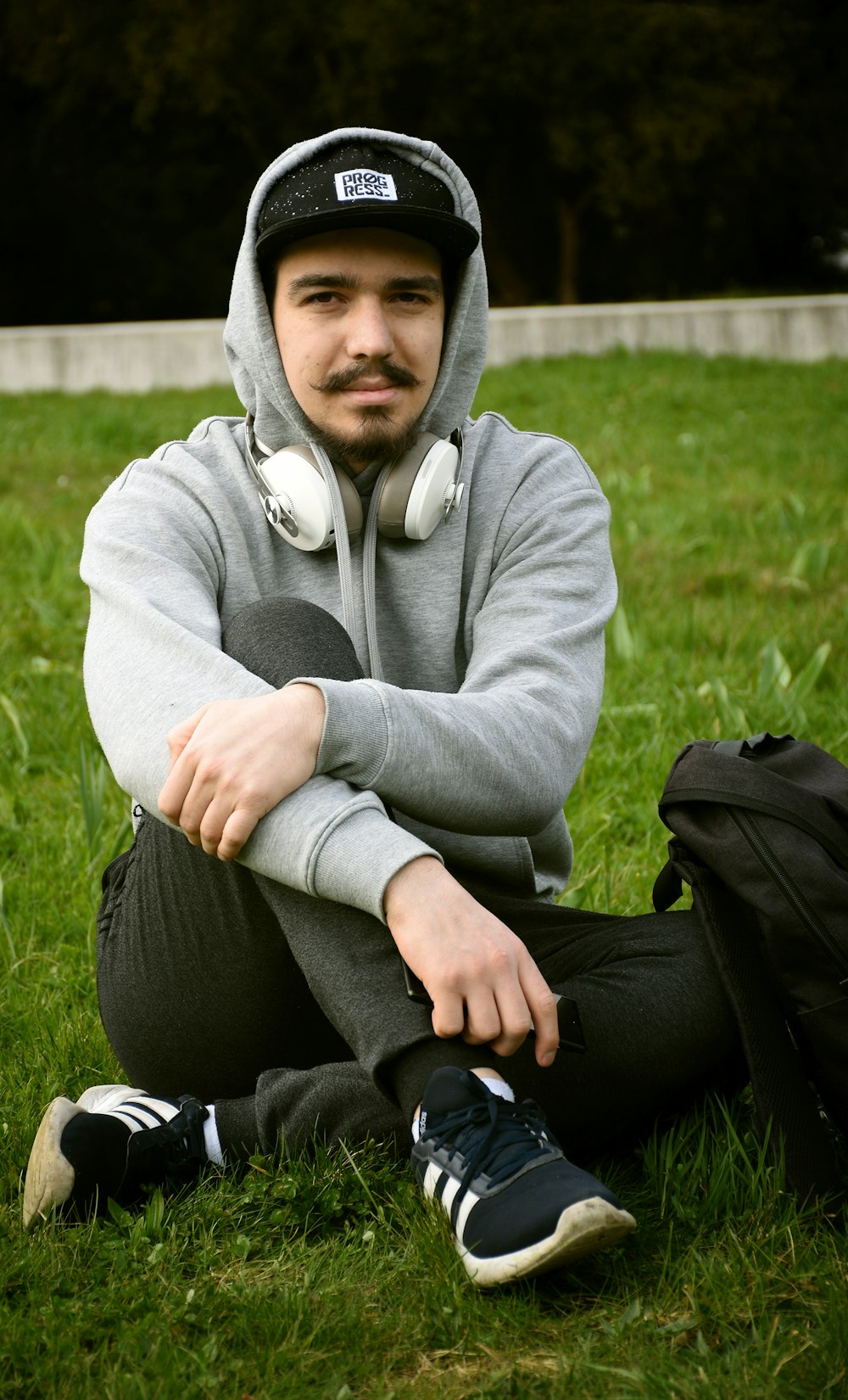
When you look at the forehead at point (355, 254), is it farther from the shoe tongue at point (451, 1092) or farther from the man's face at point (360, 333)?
the shoe tongue at point (451, 1092)

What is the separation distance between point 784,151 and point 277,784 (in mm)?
21019

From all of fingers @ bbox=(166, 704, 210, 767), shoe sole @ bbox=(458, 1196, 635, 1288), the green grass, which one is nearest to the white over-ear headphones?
fingers @ bbox=(166, 704, 210, 767)

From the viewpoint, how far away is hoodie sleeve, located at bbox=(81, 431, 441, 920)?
174cm

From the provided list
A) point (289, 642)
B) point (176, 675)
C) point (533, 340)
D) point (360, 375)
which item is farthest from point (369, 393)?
point (533, 340)

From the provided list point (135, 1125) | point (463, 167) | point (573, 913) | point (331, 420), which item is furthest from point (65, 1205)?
point (463, 167)

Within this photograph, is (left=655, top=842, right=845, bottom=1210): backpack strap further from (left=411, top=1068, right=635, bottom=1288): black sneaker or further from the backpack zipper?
(left=411, top=1068, right=635, bottom=1288): black sneaker

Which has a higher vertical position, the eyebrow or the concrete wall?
the concrete wall

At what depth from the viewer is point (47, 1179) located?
1807mm

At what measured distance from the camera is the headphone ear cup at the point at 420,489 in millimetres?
2201

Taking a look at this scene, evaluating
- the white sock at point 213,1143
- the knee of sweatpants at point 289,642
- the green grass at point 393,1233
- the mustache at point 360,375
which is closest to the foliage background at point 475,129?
the green grass at point 393,1233

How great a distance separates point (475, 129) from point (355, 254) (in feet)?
64.8

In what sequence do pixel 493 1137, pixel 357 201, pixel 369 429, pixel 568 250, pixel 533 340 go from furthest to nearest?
1. pixel 568 250
2. pixel 533 340
3. pixel 369 429
4. pixel 357 201
5. pixel 493 1137

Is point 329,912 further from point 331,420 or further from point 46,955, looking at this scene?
point 46,955

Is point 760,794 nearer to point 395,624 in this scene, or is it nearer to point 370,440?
point 395,624
